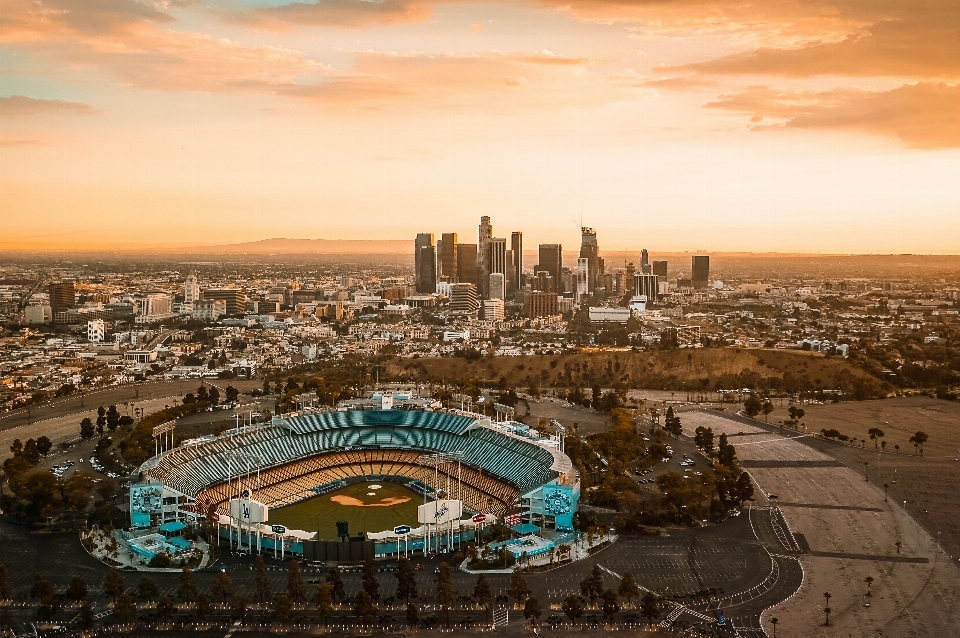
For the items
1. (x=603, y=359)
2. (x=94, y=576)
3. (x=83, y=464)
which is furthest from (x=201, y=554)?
(x=603, y=359)

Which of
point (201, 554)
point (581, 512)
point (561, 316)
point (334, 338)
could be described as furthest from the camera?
point (561, 316)

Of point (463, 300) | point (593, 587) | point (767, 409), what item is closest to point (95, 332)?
point (463, 300)

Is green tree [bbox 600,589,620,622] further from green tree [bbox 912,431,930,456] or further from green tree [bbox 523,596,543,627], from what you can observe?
green tree [bbox 912,431,930,456]

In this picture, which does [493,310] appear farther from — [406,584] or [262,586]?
[262,586]

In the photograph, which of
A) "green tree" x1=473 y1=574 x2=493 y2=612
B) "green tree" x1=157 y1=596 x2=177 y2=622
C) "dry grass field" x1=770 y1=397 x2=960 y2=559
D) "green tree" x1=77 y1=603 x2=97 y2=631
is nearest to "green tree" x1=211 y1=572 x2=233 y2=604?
"green tree" x1=157 y1=596 x2=177 y2=622

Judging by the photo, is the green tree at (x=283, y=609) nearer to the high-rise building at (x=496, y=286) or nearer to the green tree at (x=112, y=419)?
the green tree at (x=112, y=419)

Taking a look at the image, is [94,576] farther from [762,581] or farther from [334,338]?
[334,338]

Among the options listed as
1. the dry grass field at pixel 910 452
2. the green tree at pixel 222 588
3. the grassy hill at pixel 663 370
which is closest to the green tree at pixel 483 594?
the green tree at pixel 222 588
